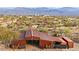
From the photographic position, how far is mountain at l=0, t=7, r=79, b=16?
5.63 m

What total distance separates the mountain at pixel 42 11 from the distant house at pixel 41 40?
→ 1.30 feet

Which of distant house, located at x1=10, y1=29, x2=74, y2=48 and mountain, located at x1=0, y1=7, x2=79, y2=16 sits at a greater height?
mountain, located at x1=0, y1=7, x2=79, y2=16

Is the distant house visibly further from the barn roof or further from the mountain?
the mountain

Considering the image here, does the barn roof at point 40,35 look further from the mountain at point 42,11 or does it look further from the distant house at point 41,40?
the mountain at point 42,11

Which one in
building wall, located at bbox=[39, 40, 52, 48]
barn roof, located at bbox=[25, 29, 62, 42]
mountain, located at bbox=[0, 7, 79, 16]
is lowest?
building wall, located at bbox=[39, 40, 52, 48]

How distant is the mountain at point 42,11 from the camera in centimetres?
563

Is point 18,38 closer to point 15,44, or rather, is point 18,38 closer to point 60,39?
point 15,44

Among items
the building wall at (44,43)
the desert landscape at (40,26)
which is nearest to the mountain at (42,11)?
the desert landscape at (40,26)

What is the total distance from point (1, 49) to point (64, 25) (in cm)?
137

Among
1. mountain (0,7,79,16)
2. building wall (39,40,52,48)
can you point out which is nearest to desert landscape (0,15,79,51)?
mountain (0,7,79,16)

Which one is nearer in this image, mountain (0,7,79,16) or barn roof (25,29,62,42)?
barn roof (25,29,62,42)

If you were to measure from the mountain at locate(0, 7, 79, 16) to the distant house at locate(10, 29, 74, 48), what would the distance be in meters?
0.40

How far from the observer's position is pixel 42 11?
5.67 m

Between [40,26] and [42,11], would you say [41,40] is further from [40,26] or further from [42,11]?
[42,11]
